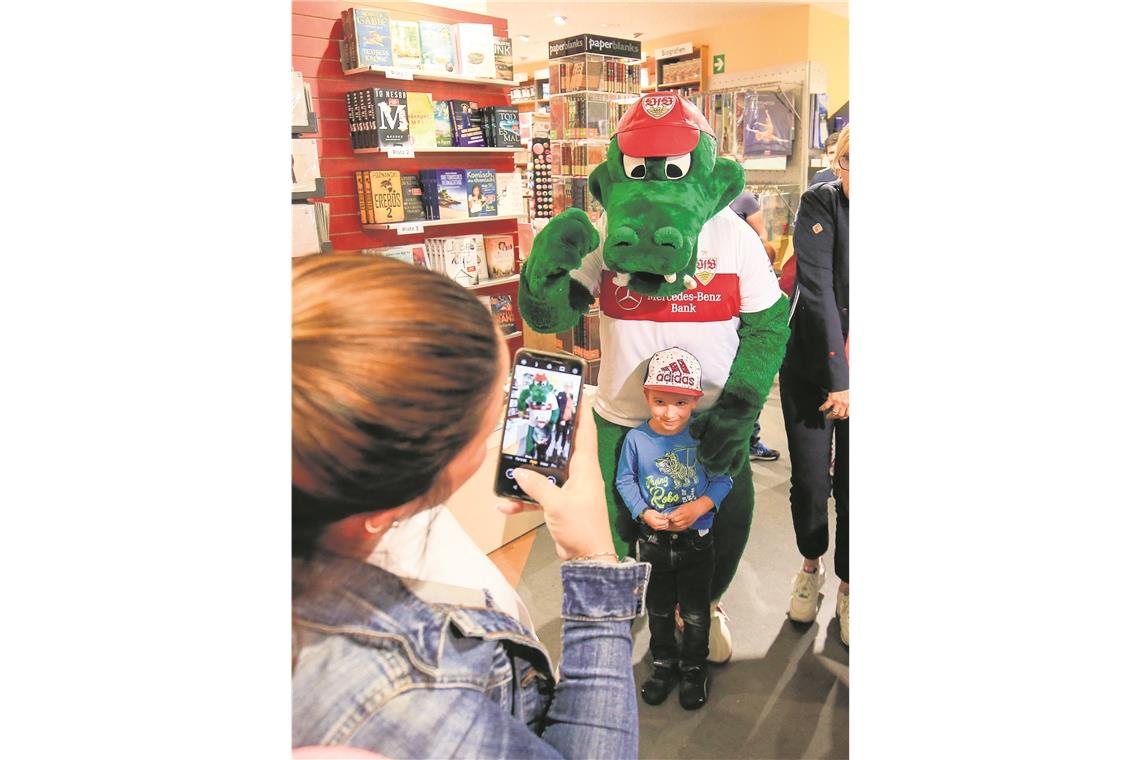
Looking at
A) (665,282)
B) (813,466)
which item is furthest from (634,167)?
(813,466)

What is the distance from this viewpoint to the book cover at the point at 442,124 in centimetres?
121

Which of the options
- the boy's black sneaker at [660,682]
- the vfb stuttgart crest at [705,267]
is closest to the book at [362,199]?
the vfb stuttgart crest at [705,267]

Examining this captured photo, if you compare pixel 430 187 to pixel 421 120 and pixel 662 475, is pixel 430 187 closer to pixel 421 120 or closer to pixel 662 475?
pixel 421 120

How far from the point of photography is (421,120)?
1.19 metres

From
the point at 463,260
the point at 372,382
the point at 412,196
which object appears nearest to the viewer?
the point at 372,382

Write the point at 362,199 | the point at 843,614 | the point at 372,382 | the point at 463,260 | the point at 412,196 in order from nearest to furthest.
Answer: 1. the point at 372,382
2. the point at 463,260
3. the point at 362,199
4. the point at 412,196
5. the point at 843,614

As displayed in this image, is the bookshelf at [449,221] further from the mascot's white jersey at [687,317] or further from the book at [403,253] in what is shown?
the mascot's white jersey at [687,317]

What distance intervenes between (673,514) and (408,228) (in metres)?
0.65

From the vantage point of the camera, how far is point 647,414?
3.87 ft

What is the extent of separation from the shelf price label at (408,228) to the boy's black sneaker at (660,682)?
2.74 feet
